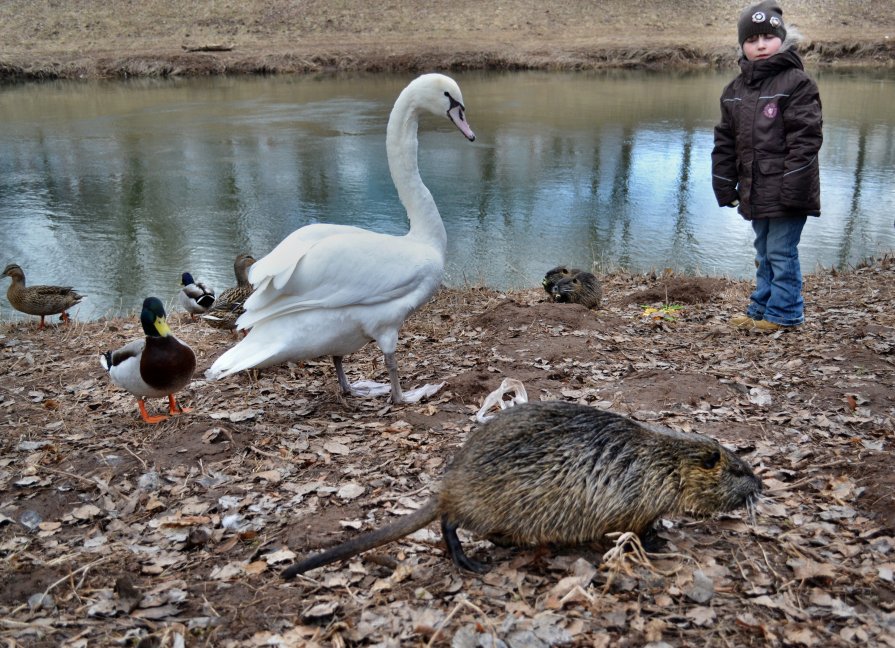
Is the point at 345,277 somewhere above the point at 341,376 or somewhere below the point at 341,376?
above

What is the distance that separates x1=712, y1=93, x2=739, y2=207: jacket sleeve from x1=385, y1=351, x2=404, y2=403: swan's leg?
3023mm

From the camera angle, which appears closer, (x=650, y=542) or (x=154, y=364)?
(x=650, y=542)

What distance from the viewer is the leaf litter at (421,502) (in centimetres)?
257

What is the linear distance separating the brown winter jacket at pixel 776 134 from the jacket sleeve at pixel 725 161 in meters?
0.05

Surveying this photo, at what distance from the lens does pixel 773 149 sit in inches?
224

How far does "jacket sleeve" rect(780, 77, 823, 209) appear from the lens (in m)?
5.54

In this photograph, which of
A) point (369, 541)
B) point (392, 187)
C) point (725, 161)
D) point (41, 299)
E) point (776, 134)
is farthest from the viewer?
point (392, 187)

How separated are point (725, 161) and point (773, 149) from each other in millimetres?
442

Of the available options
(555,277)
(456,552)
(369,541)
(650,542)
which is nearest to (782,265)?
(555,277)

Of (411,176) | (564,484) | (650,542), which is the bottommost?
(650,542)

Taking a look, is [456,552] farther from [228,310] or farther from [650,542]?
[228,310]

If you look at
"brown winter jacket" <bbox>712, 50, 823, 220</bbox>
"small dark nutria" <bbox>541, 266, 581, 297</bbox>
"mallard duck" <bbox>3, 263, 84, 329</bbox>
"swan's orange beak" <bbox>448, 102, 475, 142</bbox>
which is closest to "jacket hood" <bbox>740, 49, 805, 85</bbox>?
"brown winter jacket" <bbox>712, 50, 823, 220</bbox>

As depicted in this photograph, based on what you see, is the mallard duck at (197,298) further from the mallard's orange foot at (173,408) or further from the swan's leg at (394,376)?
the swan's leg at (394,376)

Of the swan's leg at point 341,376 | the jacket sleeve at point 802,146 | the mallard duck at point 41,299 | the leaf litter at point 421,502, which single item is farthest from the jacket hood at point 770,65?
the mallard duck at point 41,299
